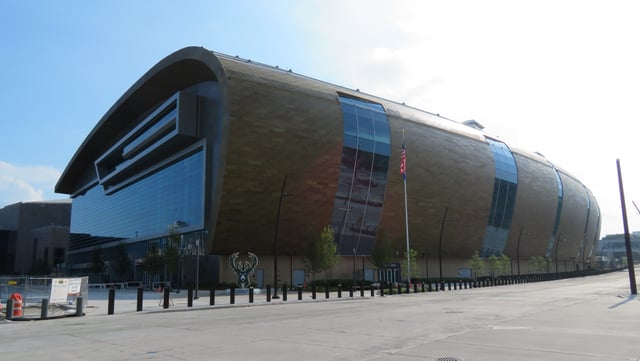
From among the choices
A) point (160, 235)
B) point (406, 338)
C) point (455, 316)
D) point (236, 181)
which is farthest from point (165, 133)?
point (406, 338)

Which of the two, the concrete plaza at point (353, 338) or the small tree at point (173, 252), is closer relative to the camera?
the concrete plaza at point (353, 338)

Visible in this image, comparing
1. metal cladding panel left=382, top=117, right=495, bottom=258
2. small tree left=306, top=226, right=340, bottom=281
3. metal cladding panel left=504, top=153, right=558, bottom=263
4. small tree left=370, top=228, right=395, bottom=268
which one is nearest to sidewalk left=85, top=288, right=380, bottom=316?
small tree left=306, top=226, right=340, bottom=281

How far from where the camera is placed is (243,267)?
1736 inches

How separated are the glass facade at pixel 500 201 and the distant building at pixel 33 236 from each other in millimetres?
84051

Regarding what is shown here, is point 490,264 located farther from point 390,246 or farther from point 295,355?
point 295,355

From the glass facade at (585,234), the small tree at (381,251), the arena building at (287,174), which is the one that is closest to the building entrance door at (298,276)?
the arena building at (287,174)

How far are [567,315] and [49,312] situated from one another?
20.8m

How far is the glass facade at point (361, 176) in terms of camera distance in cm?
5181

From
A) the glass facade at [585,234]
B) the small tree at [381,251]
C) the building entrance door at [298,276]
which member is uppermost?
the glass facade at [585,234]

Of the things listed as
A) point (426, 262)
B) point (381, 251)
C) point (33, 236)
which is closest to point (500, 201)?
point (426, 262)

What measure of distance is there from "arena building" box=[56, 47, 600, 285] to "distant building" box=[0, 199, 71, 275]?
3492 centimetres

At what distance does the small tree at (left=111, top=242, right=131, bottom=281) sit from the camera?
65.4 meters

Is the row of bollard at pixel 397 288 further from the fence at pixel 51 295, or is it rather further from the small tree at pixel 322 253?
the small tree at pixel 322 253

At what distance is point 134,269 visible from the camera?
66625mm
